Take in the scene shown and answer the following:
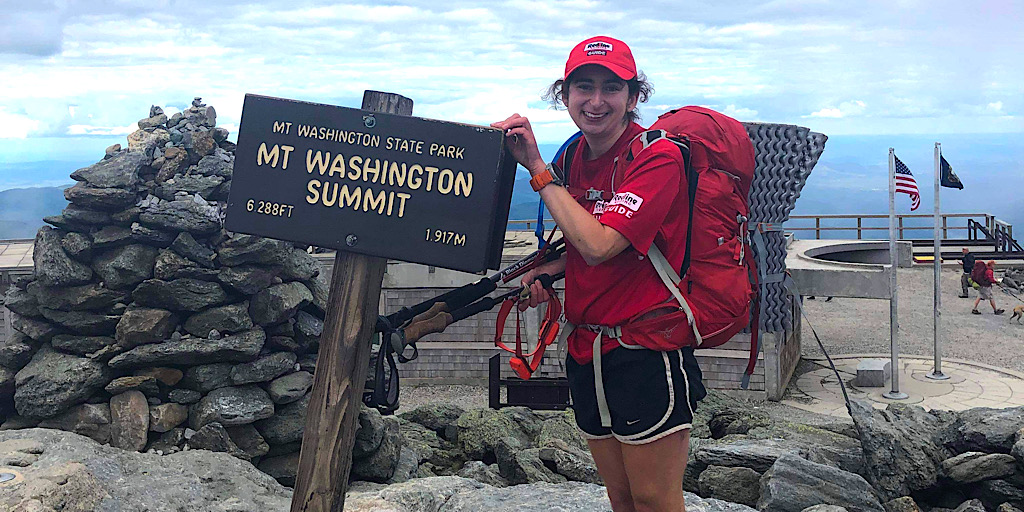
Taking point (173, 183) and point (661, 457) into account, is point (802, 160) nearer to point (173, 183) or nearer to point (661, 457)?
point (173, 183)

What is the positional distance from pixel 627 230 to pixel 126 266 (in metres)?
7.28

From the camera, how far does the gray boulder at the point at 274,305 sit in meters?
8.87

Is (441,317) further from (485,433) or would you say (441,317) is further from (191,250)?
(485,433)

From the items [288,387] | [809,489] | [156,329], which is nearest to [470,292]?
[809,489]

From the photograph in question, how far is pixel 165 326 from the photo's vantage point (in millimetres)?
8555

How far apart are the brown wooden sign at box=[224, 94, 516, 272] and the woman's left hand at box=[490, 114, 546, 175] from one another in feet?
0.23

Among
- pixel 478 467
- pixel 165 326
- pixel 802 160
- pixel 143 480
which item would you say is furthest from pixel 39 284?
pixel 802 160

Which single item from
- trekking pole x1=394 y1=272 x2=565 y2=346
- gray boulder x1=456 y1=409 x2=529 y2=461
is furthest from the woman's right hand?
gray boulder x1=456 y1=409 x2=529 y2=461

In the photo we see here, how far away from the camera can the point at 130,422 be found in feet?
26.8

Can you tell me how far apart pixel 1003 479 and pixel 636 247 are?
204 inches

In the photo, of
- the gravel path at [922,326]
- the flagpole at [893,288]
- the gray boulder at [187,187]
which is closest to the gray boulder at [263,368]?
the gray boulder at [187,187]

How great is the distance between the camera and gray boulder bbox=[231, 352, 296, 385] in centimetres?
860

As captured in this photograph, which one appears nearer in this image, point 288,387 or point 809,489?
point 809,489

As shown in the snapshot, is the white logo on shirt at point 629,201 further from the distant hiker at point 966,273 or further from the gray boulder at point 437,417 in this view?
the distant hiker at point 966,273
